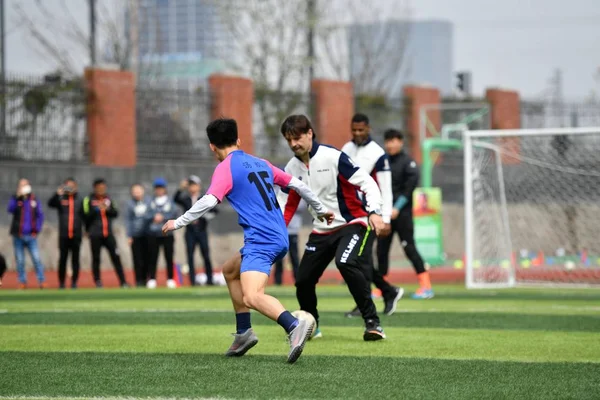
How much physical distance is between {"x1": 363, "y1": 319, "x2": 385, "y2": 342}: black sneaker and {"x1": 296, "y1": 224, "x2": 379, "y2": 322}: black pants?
0.15 ft

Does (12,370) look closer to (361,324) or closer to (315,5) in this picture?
(361,324)

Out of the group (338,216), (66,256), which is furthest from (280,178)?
(66,256)

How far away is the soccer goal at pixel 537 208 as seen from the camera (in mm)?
23250

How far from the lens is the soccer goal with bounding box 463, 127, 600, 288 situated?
23.2 meters

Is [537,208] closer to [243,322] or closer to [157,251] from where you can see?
[157,251]

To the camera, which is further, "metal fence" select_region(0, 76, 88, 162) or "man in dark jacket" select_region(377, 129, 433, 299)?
"metal fence" select_region(0, 76, 88, 162)

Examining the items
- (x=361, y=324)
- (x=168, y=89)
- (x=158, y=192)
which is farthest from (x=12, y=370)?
(x=168, y=89)

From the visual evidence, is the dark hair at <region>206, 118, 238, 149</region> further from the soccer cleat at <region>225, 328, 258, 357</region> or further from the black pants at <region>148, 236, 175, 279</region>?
the black pants at <region>148, 236, 175, 279</region>

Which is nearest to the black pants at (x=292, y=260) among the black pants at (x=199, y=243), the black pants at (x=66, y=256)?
the black pants at (x=199, y=243)

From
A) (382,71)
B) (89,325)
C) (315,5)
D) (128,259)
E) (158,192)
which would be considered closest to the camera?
(89,325)

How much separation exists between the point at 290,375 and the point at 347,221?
2750 millimetres

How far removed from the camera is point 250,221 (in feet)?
28.3

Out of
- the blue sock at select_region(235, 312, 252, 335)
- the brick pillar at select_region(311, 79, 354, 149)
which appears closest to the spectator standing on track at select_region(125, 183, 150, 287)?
the brick pillar at select_region(311, 79, 354, 149)

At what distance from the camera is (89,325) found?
11.8m
